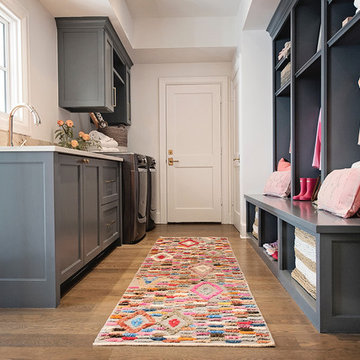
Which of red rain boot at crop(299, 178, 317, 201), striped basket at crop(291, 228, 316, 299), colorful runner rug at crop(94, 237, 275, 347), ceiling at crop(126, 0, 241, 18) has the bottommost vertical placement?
colorful runner rug at crop(94, 237, 275, 347)

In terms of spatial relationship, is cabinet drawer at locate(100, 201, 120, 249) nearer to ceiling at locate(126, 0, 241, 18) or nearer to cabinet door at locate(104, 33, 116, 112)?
cabinet door at locate(104, 33, 116, 112)

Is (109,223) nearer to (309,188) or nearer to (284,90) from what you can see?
(309,188)

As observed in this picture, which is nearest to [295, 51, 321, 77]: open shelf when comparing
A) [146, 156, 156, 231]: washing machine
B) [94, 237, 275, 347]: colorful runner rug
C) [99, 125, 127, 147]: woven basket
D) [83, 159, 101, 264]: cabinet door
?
[94, 237, 275, 347]: colorful runner rug

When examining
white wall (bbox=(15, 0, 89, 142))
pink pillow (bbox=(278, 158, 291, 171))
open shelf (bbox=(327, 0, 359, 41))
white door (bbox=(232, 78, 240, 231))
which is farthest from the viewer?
white door (bbox=(232, 78, 240, 231))

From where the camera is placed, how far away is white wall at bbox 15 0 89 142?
2.91 m

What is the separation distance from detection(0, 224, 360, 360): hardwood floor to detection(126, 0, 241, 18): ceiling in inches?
119

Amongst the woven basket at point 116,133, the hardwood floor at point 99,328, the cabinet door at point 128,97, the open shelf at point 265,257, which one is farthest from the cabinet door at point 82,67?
the open shelf at point 265,257

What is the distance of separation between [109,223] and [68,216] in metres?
1.07

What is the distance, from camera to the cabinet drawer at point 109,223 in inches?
115

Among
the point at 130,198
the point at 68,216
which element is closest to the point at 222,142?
the point at 130,198

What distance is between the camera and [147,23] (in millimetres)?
4422

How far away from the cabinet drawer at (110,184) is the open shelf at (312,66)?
1.75m

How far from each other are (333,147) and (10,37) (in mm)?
2444

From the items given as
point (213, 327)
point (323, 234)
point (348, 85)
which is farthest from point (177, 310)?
point (348, 85)
